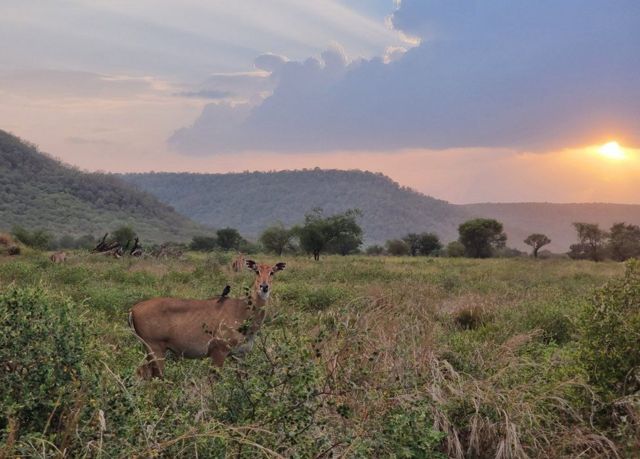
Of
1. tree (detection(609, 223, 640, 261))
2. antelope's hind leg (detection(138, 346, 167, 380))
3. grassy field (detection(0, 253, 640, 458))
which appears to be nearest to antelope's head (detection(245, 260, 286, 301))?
antelope's hind leg (detection(138, 346, 167, 380))

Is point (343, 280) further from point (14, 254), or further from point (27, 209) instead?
point (27, 209)

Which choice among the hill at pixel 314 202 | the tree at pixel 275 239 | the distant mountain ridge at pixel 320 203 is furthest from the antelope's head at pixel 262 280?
the distant mountain ridge at pixel 320 203

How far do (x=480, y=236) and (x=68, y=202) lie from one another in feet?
189

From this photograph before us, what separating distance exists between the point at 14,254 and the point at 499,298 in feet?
82.1

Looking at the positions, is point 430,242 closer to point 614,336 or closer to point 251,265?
point 251,265

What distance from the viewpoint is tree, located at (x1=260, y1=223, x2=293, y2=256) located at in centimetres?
5980

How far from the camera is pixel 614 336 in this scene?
7336mm

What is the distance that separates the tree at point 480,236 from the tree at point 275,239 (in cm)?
2093

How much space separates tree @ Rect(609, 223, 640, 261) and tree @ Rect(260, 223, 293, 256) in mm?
31340

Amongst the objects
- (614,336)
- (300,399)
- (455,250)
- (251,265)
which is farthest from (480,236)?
(300,399)

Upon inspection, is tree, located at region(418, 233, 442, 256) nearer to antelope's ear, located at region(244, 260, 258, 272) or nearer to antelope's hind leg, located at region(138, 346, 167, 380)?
antelope's ear, located at region(244, 260, 258, 272)

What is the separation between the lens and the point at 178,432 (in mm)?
4574

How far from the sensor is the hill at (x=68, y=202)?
84812mm

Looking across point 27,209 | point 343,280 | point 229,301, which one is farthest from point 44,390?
point 27,209
